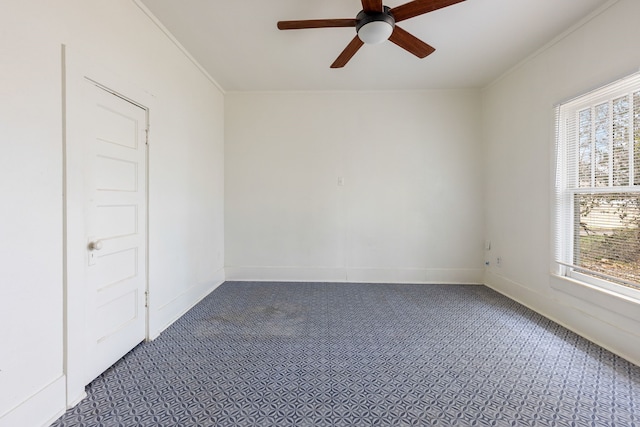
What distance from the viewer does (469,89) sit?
3777 millimetres

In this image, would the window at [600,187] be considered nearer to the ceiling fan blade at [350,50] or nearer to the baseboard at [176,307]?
the ceiling fan blade at [350,50]

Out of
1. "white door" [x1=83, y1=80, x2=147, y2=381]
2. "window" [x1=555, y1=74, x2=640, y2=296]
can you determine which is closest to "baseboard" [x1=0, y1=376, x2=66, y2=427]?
"white door" [x1=83, y1=80, x2=147, y2=381]

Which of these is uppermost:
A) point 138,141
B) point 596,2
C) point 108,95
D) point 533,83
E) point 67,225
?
point 596,2

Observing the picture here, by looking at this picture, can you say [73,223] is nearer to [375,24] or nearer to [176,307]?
[176,307]

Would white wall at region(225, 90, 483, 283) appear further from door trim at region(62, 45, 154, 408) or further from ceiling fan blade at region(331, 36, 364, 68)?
door trim at region(62, 45, 154, 408)

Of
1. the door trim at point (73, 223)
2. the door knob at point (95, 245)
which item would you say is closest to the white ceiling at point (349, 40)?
the door trim at point (73, 223)

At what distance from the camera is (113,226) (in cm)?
190

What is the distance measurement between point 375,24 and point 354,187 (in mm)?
2226

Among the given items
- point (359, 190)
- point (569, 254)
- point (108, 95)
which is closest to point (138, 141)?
point (108, 95)

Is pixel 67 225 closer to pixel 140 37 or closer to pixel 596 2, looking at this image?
pixel 140 37

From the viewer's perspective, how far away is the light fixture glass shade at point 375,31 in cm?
189

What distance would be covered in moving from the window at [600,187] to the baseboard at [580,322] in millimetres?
307

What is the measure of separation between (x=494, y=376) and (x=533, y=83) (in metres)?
2.98

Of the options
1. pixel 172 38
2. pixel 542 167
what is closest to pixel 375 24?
pixel 172 38
